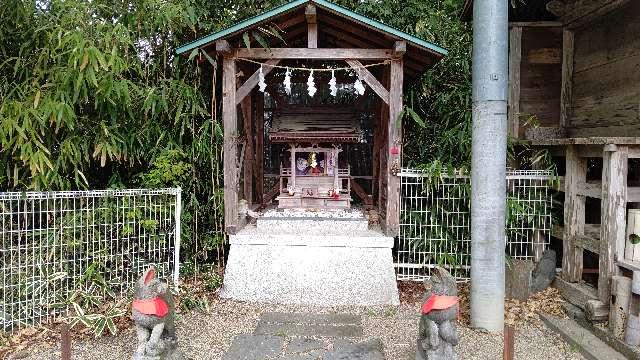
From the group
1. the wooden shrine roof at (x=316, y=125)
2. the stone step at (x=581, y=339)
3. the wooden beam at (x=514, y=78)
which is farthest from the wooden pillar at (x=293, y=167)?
the stone step at (x=581, y=339)

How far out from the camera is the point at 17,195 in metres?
4.64

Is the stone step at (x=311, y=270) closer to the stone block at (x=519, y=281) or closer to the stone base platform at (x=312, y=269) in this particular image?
the stone base platform at (x=312, y=269)

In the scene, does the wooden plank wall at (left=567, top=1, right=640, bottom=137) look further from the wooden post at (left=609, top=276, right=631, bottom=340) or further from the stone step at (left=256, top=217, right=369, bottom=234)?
the stone step at (left=256, top=217, right=369, bottom=234)

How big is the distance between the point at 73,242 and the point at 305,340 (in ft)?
9.18

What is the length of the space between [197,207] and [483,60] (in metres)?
4.12

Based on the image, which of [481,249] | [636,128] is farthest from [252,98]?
[636,128]

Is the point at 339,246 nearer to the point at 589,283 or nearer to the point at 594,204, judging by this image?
the point at 589,283

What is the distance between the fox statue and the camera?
3.60m

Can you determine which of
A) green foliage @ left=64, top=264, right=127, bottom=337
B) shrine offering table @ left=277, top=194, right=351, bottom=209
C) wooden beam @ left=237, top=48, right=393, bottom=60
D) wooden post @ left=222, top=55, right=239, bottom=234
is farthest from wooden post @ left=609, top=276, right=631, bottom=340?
green foliage @ left=64, top=264, right=127, bottom=337

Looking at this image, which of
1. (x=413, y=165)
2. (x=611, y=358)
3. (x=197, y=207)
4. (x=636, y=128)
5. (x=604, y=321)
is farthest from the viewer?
(x=413, y=165)

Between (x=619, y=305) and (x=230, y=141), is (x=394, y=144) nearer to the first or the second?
(x=230, y=141)

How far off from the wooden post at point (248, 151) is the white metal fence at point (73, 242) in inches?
61.4

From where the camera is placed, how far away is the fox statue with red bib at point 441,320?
141 inches

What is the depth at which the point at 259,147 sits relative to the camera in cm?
777
